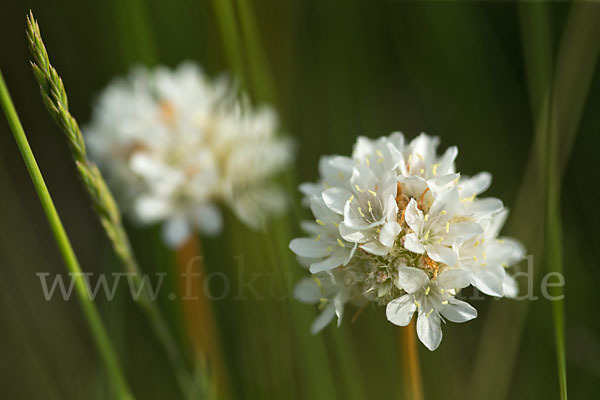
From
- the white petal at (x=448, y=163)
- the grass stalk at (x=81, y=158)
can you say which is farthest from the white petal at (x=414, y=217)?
the grass stalk at (x=81, y=158)

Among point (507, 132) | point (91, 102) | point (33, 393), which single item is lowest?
point (33, 393)

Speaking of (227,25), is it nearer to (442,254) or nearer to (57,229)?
(57,229)

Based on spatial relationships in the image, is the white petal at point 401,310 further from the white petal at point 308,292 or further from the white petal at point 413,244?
the white petal at point 308,292

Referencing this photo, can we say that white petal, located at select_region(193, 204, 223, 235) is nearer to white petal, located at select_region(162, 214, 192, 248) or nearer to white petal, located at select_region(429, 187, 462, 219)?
white petal, located at select_region(162, 214, 192, 248)

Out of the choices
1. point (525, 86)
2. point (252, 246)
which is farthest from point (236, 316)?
point (525, 86)

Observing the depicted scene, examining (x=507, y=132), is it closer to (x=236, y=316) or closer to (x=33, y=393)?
(x=236, y=316)

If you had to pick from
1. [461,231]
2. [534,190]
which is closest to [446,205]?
[461,231]
